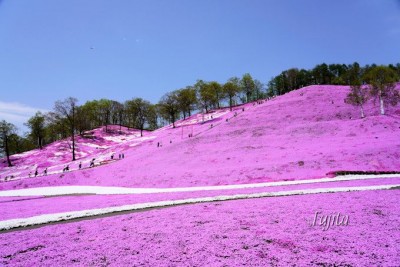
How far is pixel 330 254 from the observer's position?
852 centimetres

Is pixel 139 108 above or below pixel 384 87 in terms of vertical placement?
above

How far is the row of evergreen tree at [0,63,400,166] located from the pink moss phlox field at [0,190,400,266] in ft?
178

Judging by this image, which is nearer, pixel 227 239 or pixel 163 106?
pixel 227 239

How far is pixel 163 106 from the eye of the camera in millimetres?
96000

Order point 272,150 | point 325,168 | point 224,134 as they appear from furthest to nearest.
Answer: point 224,134 → point 272,150 → point 325,168

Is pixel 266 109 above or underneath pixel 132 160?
above

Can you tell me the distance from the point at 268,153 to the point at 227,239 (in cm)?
3127

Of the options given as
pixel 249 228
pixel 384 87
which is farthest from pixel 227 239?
pixel 384 87

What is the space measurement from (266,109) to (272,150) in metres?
32.2

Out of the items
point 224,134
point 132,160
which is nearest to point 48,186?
point 132,160

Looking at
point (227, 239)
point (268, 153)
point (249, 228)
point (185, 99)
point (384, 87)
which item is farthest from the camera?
point (185, 99)

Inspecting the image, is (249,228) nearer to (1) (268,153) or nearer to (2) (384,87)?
(1) (268,153)

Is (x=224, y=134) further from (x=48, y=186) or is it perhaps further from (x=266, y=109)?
(x=48, y=186)

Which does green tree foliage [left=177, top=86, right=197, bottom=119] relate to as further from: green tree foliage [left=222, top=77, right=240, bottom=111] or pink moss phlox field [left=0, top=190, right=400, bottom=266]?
pink moss phlox field [left=0, top=190, right=400, bottom=266]
